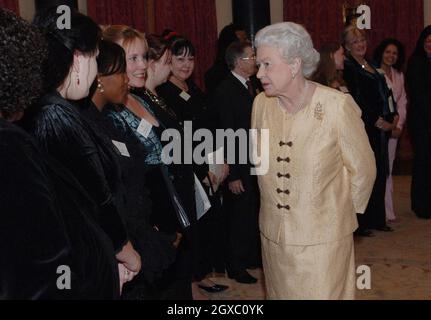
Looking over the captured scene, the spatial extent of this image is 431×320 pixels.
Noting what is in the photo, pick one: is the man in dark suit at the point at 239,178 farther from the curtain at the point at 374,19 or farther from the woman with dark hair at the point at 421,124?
the curtain at the point at 374,19

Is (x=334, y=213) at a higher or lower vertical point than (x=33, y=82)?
lower

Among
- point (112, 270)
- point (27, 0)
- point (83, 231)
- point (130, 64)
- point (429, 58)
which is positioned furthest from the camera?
point (27, 0)

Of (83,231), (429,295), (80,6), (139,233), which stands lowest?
(429,295)

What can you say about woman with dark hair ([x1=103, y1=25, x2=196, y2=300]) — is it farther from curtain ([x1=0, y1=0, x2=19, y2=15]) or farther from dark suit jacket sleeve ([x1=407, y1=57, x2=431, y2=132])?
curtain ([x1=0, y1=0, x2=19, y2=15])

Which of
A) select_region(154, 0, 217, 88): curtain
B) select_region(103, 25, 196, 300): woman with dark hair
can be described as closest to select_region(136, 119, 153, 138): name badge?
select_region(103, 25, 196, 300): woman with dark hair

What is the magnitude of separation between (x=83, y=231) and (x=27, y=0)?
587cm

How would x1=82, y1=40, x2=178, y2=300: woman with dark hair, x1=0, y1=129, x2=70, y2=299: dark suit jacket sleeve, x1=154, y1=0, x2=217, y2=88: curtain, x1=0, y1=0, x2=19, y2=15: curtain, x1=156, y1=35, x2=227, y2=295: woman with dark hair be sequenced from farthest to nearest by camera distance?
x1=154, y1=0, x2=217, y2=88: curtain < x1=0, y1=0, x2=19, y2=15: curtain < x1=156, y1=35, x2=227, y2=295: woman with dark hair < x1=82, y1=40, x2=178, y2=300: woman with dark hair < x1=0, y1=129, x2=70, y2=299: dark suit jacket sleeve

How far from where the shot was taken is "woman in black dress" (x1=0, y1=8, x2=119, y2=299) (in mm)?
1399

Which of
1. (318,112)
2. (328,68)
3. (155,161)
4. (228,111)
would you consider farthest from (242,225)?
(318,112)

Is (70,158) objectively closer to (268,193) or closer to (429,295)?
(268,193)

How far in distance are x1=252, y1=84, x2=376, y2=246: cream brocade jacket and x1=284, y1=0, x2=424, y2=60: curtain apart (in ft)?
19.4

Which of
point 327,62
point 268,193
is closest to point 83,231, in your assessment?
point 268,193

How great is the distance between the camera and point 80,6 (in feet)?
24.2

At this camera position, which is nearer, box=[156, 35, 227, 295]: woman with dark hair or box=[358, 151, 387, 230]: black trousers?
box=[156, 35, 227, 295]: woman with dark hair
